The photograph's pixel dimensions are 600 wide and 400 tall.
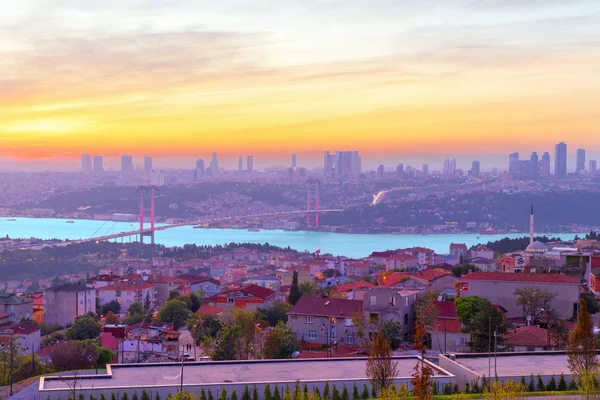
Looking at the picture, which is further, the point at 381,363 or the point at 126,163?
the point at 126,163

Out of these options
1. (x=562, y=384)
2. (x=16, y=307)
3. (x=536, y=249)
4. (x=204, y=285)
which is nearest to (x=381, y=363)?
(x=562, y=384)

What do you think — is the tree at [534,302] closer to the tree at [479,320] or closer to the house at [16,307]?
the tree at [479,320]

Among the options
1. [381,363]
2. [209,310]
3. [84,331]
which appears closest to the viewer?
[381,363]

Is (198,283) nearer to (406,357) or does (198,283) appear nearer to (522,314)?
(522,314)

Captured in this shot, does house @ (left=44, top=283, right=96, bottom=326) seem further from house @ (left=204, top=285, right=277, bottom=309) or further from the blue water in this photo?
the blue water

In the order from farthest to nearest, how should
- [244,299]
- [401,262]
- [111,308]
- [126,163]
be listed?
[126,163] < [401,262] < [111,308] < [244,299]

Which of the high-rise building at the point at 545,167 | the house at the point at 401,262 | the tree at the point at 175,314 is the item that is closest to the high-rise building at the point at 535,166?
the high-rise building at the point at 545,167

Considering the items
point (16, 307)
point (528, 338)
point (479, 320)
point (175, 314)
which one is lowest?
point (16, 307)

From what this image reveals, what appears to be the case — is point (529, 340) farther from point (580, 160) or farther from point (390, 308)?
point (580, 160)
